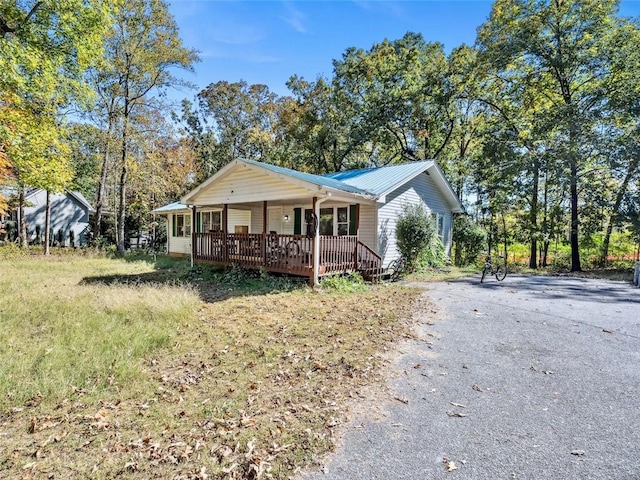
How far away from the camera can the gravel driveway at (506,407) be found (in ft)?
8.89

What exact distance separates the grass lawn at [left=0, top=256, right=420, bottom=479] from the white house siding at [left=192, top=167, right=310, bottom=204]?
12.8 feet

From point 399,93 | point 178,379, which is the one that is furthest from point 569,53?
point 178,379

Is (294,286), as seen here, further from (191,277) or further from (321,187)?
(191,277)

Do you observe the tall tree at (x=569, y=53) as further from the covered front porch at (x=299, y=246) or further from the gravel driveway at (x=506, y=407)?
the gravel driveway at (x=506, y=407)

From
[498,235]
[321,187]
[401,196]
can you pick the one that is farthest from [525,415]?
[498,235]

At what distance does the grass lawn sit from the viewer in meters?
2.84

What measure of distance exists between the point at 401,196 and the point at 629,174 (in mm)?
11677

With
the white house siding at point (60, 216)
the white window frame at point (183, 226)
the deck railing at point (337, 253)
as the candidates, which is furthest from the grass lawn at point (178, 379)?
the white house siding at point (60, 216)

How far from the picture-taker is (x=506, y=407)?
142 inches

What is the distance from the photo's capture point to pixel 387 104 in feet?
70.8

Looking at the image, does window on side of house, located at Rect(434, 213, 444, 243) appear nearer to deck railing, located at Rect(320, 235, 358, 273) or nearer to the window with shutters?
the window with shutters

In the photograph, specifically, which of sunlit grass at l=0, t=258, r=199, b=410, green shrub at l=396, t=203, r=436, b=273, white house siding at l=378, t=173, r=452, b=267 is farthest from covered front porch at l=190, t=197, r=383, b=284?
sunlit grass at l=0, t=258, r=199, b=410

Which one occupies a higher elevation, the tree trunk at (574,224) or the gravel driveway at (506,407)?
the tree trunk at (574,224)

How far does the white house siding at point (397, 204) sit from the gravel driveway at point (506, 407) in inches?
251
